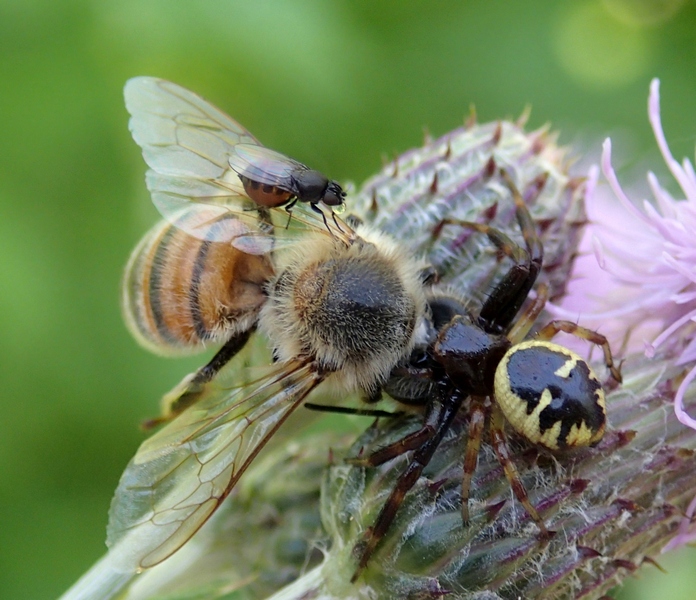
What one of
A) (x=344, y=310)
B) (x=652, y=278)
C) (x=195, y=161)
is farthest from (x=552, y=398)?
(x=195, y=161)

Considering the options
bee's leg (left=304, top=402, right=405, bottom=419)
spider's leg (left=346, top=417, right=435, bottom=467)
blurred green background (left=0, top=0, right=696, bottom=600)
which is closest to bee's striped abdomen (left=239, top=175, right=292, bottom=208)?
bee's leg (left=304, top=402, right=405, bottom=419)

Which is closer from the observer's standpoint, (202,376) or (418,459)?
(418,459)

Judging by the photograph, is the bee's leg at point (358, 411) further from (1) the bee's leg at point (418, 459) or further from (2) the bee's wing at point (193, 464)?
(2) the bee's wing at point (193, 464)

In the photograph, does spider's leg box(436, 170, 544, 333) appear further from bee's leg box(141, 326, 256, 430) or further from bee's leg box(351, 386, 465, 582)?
bee's leg box(141, 326, 256, 430)

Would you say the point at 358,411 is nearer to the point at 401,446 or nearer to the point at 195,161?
the point at 401,446

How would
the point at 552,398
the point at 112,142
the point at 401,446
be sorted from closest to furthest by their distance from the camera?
1. the point at 552,398
2. the point at 401,446
3. the point at 112,142

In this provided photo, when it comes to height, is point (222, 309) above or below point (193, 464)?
above

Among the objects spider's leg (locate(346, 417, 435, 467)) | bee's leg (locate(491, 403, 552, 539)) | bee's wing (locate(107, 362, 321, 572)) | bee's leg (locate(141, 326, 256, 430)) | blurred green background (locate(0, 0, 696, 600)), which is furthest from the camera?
blurred green background (locate(0, 0, 696, 600))
